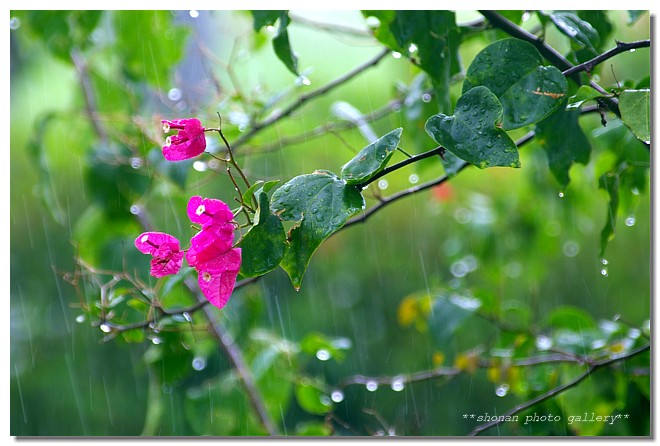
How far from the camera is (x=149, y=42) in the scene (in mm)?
840

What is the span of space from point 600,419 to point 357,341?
723mm

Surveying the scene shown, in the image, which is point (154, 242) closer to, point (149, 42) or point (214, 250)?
point (214, 250)

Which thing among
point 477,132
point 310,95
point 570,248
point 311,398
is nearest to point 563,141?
point 477,132

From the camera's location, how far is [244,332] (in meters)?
0.93

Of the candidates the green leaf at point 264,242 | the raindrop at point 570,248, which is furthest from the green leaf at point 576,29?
the raindrop at point 570,248

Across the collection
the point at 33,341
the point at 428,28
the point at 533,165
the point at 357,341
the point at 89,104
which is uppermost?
the point at 428,28

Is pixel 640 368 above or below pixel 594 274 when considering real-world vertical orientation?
above

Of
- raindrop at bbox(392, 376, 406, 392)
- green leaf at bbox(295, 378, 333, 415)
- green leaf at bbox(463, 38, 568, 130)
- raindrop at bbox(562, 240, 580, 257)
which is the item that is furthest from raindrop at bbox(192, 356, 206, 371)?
raindrop at bbox(562, 240, 580, 257)

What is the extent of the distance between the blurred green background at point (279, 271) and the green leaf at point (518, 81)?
242mm

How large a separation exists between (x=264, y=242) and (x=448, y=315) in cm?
46

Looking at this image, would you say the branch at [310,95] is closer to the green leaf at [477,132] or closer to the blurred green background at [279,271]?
the blurred green background at [279,271]

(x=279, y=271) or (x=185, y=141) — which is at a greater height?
(x=185, y=141)
